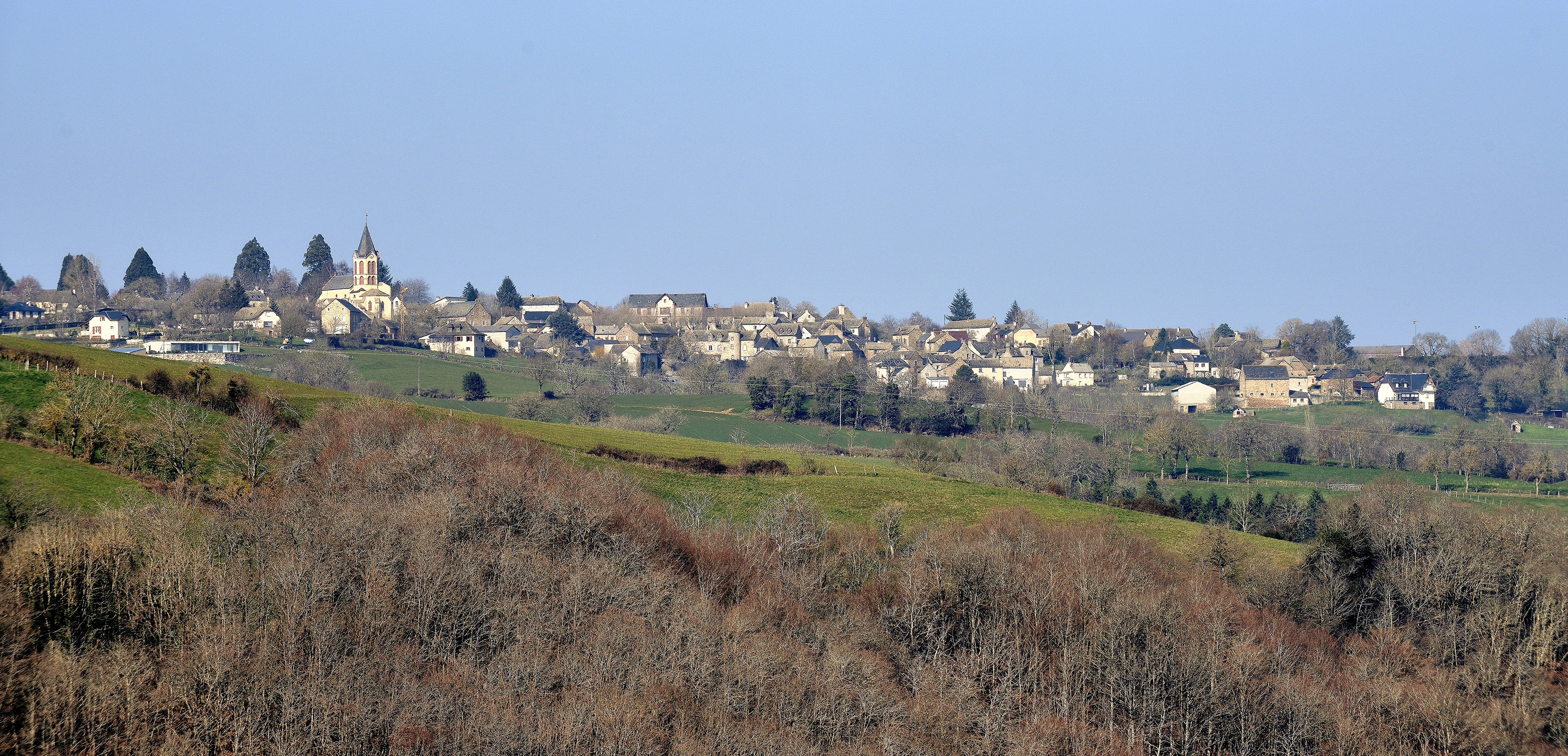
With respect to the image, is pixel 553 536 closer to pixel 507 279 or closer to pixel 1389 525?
pixel 1389 525

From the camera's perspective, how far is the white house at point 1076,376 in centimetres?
13412

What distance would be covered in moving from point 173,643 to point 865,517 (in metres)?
24.9

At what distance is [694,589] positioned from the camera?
31.3 meters

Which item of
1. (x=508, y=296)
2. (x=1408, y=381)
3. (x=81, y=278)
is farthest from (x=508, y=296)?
(x=1408, y=381)

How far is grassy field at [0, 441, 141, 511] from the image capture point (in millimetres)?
29281

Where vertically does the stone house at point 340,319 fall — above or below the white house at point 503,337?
above

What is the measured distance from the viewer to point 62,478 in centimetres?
3086

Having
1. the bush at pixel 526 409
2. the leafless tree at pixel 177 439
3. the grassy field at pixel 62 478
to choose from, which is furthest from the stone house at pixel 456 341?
the grassy field at pixel 62 478

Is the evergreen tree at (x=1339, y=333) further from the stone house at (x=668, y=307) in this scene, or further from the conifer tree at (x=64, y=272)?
the conifer tree at (x=64, y=272)

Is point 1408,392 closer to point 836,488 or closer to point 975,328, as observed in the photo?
point 975,328

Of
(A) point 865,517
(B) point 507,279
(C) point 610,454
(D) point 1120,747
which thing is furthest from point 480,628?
(B) point 507,279

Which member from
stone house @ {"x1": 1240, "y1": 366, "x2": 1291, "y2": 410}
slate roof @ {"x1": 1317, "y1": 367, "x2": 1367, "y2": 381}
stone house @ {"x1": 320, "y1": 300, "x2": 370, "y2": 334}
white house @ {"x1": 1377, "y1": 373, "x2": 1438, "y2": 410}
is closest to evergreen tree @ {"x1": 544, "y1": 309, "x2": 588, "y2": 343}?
stone house @ {"x1": 320, "y1": 300, "x2": 370, "y2": 334}

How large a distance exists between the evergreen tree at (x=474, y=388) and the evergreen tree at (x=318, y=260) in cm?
8874

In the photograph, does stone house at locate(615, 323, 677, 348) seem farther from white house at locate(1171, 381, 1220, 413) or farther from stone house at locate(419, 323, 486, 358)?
white house at locate(1171, 381, 1220, 413)
